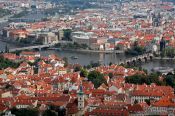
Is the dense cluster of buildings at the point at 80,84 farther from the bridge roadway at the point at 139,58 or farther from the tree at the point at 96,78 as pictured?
the bridge roadway at the point at 139,58

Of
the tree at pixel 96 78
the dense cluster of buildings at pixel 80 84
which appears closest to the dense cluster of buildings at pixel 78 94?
the dense cluster of buildings at pixel 80 84

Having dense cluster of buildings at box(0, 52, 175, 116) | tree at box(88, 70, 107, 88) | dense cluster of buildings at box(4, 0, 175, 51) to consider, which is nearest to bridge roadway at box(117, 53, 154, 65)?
dense cluster of buildings at box(4, 0, 175, 51)

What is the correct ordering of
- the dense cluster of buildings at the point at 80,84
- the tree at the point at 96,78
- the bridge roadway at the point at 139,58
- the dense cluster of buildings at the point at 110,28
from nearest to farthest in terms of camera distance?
the dense cluster of buildings at the point at 80,84 → the tree at the point at 96,78 → the bridge roadway at the point at 139,58 → the dense cluster of buildings at the point at 110,28

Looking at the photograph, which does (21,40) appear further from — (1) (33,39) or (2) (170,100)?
(2) (170,100)

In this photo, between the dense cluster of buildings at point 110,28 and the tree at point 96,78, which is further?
the dense cluster of buildings at point 110,28

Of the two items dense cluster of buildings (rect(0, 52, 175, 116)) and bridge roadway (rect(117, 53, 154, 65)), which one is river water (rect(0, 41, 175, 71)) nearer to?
bridge roadway (rect(117, 53, 154, 65))

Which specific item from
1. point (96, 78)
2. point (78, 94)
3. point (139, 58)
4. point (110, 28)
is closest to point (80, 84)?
point (96, 78)

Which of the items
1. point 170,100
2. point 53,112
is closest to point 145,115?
point 170,100
